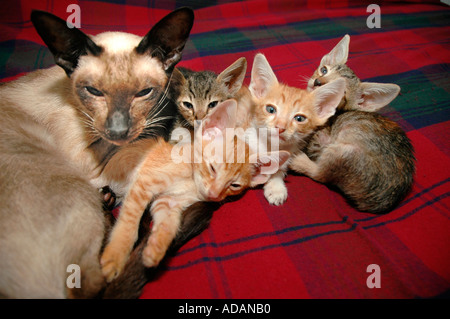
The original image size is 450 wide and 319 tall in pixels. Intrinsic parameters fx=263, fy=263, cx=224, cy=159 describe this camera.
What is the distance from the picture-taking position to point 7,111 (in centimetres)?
109

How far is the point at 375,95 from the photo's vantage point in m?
1.51

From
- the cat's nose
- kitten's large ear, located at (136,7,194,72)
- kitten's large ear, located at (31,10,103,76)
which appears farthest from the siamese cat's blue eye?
kitten's large ear, located at (31,10,103,76)

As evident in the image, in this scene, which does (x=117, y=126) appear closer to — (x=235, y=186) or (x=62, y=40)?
(x=62, y=40)

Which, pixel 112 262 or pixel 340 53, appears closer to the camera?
pixel 112 262

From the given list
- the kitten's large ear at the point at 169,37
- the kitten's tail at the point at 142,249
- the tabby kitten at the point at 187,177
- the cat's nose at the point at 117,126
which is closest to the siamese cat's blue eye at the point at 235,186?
the tabby kitten at the point at 187,177

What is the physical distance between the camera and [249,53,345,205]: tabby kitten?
1.27 meters

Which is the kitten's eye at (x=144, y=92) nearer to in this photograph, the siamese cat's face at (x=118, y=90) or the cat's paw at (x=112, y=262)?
the siamese cat's face at (x=118, y=90)

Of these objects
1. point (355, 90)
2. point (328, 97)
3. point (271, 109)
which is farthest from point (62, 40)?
point (355, 90)

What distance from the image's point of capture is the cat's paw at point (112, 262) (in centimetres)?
87

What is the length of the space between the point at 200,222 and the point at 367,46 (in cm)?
222

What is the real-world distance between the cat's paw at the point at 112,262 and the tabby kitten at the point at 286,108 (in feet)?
2.15

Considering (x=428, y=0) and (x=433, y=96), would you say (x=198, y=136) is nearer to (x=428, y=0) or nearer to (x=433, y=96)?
(x=433, y=96)

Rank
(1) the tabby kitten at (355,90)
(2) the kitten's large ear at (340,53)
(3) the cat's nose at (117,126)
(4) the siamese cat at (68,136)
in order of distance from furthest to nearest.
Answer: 1. (2) the kitten's large ear at (340,53)
2. (1) the tabby kitten at (355,90)
3. (3) the cat's nose at (117,126)
4. (4) the siamese cat at (68,136)

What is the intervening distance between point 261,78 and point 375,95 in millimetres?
676
